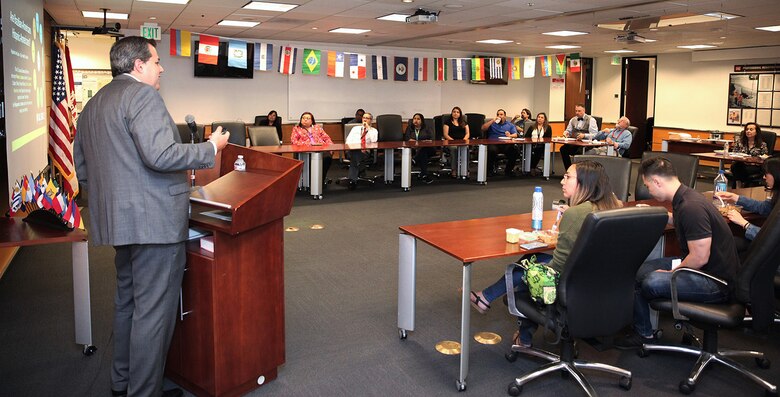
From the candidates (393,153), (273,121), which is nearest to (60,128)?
(393,153)

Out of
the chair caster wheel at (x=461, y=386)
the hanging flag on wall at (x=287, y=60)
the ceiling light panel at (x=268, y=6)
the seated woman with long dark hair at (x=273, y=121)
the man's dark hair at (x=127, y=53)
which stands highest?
the ceiling light panel at (x=268, y=6)

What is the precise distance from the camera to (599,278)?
2.70 meters

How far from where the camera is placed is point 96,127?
97.5 inches

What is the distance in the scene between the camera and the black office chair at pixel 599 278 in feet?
8.36

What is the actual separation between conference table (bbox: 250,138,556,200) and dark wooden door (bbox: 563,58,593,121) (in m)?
5.42

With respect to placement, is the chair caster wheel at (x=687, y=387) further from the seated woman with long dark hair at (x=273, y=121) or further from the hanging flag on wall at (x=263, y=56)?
the hanging flag on wall at (x=263, y=56)

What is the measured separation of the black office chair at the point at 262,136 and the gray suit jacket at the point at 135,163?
21.7 ft

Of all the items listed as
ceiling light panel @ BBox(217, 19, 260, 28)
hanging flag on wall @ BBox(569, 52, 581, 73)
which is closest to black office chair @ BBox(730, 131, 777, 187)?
hanging flag on wall @ BBox(569, 52, 581, 73)

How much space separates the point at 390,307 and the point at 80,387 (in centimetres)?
190

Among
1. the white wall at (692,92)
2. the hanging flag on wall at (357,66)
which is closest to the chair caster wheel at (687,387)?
the hanging flag on wall at (357,66)

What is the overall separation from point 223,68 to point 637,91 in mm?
10052

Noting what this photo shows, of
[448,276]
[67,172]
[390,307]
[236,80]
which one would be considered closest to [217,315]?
[390,307]

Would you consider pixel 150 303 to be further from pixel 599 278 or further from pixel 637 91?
pixel 637 91

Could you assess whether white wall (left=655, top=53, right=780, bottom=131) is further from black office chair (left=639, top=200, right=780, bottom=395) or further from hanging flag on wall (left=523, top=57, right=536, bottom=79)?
black office chair (left=639, top=200, right=780, bottom=395)
